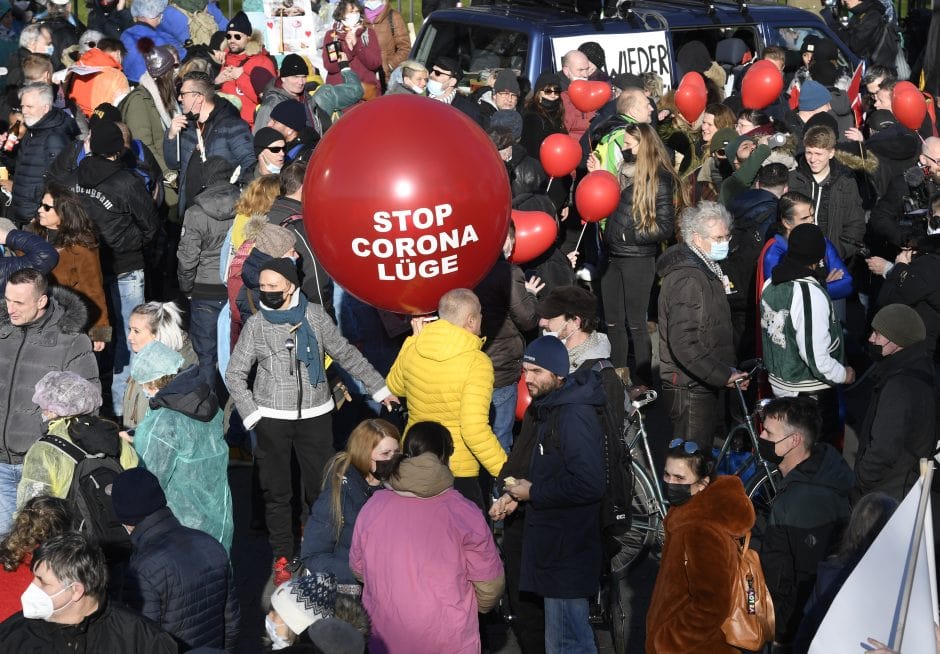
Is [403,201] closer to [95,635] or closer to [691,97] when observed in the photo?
[95,635]

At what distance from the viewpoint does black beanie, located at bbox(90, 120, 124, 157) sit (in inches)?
340

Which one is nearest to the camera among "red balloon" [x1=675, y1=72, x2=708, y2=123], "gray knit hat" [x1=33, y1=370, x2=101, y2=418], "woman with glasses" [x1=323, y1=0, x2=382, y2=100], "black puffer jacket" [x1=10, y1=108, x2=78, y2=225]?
"gray knit hat" [x1=33, y1=370, x2=101, y2=418]

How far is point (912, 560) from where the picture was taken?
3729 mm

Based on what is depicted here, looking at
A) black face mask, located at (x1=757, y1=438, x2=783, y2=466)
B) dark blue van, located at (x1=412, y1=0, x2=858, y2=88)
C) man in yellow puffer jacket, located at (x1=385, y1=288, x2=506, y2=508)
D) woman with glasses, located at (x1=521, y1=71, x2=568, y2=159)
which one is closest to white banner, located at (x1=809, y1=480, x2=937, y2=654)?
black face mask, located at (x1=757, y1=438, x2=783, y2=466)

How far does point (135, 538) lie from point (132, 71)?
352 inches

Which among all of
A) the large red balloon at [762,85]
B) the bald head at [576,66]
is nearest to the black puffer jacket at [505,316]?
the bald head at [576,66]

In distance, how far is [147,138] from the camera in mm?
11000

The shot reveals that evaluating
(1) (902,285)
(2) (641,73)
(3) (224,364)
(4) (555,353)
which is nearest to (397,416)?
(3) (224,364)

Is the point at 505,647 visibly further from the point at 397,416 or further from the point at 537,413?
the point at 397,416

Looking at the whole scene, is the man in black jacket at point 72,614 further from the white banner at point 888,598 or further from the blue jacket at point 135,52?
the blue jacket at point 135,52

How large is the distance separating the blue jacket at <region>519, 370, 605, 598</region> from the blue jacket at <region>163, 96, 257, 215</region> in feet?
15.1

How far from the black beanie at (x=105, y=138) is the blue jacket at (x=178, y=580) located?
14.1 feet

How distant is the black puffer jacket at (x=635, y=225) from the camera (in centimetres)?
879

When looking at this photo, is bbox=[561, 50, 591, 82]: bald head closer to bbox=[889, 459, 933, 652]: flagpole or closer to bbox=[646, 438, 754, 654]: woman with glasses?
bbox=[646, 438, 754, 654]: woman with glasses
